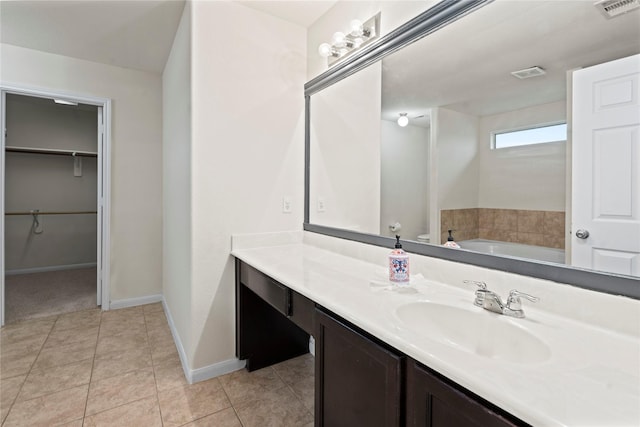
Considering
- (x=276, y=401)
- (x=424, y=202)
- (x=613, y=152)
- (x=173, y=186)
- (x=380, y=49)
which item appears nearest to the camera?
(x=613, y=152)

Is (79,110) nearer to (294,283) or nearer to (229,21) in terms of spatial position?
(229,21)

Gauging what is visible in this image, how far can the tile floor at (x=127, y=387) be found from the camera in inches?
67.9

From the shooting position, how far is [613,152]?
96 cm

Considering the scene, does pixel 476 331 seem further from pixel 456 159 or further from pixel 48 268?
pixel 48 268

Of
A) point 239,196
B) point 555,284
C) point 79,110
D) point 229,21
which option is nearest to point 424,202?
point 555,284

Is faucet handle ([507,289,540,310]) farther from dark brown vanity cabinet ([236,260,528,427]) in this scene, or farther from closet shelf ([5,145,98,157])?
closet shelf ([5,145,98,157])

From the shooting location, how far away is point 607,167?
0.98 meters

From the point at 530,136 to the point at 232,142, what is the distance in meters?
1.67

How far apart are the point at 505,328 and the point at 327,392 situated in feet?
2.20

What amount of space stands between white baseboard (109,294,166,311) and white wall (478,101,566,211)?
347 centimetres

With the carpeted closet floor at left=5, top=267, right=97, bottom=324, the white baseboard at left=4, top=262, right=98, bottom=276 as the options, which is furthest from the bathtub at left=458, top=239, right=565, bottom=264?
the white baseboard at left=4, top=262, right=98, bottom=276

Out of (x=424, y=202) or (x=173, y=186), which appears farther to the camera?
(x=173, y=186)

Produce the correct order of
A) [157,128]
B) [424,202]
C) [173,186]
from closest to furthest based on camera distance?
1. [424,202]
2. [173,186]
3. [157,128]

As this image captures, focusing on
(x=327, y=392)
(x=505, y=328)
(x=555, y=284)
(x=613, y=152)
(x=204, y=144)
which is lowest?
(x=327, y=392)
